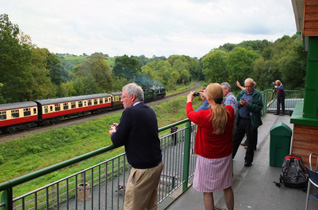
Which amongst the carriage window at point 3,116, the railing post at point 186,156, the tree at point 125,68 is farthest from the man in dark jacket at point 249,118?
the tree at point 125,68

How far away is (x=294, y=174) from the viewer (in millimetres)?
4285

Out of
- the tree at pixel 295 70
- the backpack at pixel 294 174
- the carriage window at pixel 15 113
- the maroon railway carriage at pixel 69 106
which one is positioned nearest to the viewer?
the backpack at pixel 294 174

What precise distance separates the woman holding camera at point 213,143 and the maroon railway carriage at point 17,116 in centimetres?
2147

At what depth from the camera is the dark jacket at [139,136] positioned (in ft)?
7.73

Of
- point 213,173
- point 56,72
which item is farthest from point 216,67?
point 213,173

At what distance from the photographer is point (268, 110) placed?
11.4 m

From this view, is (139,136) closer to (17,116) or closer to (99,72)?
(17,116)

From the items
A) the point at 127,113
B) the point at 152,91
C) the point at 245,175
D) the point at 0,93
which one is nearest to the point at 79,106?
the point at 0,93

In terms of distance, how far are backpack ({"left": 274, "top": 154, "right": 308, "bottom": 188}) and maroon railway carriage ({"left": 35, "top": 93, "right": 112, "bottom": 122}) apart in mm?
22979

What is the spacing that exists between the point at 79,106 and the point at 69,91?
18.2 metres

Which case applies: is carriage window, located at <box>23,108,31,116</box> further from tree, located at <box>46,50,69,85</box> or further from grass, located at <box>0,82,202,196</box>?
tree, located at <box>46,50,69,85</box>

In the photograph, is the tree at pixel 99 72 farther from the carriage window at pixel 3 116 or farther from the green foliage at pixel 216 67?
the carriage window at pixel 3 116

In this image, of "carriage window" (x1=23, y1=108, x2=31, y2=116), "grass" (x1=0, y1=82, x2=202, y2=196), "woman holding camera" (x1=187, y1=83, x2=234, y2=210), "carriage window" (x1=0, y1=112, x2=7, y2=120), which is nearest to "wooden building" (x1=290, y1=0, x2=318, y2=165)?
"woman holding camera" (x1=187, y1=83, x2=234, y2=210)

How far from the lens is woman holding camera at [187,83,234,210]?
2.73 metres
